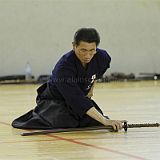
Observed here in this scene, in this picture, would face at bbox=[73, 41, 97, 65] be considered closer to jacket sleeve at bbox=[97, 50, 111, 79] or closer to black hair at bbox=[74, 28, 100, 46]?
black hair at bbox=[74, 28, 100, 46]

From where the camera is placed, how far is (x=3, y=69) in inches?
436

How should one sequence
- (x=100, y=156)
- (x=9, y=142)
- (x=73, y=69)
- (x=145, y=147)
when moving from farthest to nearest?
(x=73, y=69) → (x=9, y=142) → (x=145, y=147) → (x=100, y=156)

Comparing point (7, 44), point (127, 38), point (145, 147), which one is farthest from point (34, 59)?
point (145, 147)

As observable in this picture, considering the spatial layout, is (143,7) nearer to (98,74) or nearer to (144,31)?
(144,31)

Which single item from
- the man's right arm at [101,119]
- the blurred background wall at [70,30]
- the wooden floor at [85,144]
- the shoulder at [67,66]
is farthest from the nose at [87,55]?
the blurred background wall at [70,30]

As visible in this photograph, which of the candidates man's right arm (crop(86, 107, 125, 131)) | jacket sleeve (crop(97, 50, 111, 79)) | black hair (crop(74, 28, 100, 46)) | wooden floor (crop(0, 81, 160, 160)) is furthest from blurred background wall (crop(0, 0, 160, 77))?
black hair (crop(74, 28, 100, 46))

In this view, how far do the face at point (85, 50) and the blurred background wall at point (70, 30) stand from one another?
7.55 meters

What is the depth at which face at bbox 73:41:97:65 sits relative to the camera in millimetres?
3561

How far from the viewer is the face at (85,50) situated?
140 inches

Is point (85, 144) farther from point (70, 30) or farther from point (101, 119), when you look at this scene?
point (70, 30)

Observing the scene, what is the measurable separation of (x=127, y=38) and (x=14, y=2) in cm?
280

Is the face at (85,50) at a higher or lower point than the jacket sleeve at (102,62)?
higher

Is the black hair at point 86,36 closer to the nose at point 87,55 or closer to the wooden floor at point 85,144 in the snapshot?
the nose at point 87,55

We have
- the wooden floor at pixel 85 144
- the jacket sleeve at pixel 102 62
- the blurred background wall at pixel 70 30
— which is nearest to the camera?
the wooden floor at pixel 85 144
